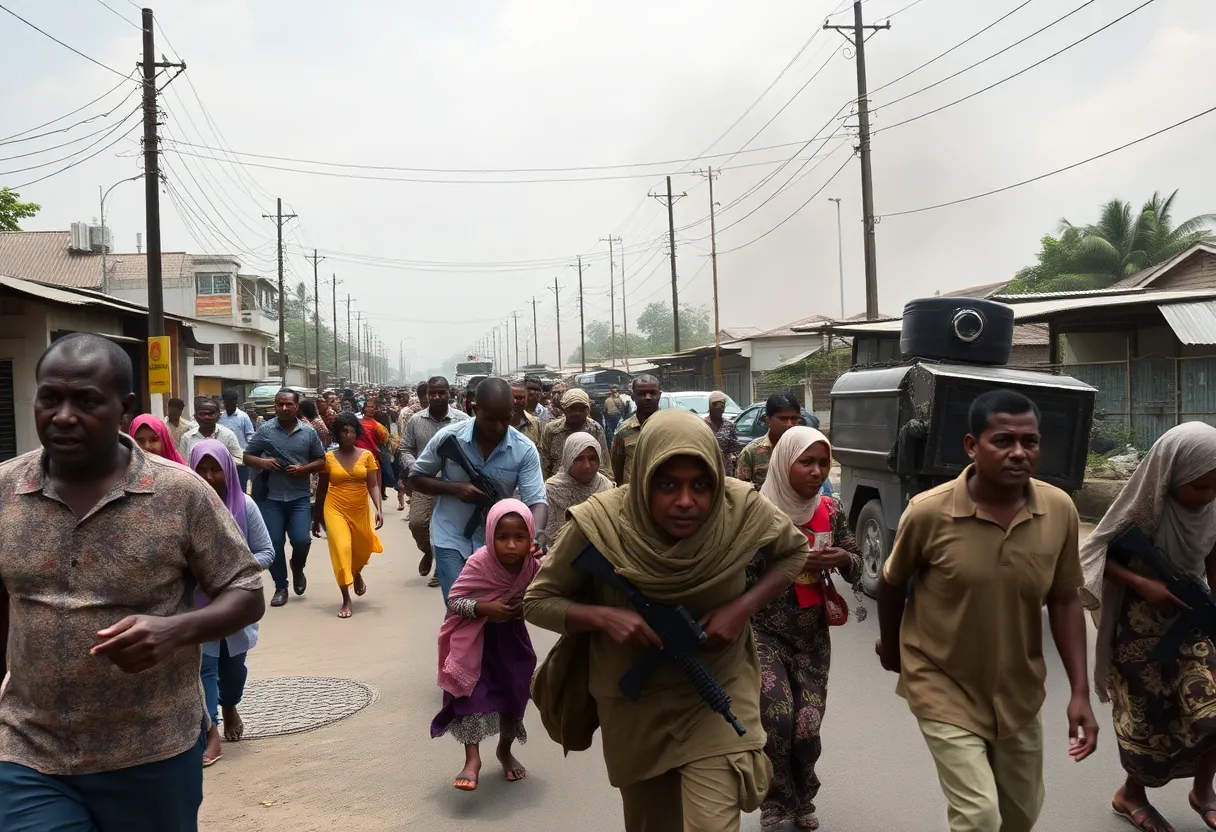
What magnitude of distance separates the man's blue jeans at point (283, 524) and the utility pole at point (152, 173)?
9.99m

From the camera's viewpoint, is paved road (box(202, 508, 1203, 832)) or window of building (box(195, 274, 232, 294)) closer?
paved road (box(202, 508, 1203, 832))

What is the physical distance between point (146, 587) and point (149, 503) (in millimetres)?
190

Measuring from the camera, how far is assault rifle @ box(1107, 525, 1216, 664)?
429 centimetres

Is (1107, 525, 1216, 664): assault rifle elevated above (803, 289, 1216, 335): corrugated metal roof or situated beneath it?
situated beneath

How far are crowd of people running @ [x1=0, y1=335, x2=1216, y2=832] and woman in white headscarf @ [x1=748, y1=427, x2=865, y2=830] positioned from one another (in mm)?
11

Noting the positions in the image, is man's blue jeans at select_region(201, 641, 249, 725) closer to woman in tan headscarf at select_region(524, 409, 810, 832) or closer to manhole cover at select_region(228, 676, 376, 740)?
manhole cover at select_region(228, 676, 376, 740)

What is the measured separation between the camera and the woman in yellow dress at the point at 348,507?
9.77 metres

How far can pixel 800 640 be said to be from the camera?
4570mm

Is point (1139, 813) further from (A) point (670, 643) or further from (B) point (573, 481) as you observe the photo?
(B) point (573, 481)

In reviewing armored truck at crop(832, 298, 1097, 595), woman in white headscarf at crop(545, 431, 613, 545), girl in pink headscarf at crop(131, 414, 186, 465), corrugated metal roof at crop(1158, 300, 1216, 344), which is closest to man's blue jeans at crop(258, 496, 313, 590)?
woman in white headscarf at crop(545, 431, 613, 545)

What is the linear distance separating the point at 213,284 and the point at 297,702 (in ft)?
203

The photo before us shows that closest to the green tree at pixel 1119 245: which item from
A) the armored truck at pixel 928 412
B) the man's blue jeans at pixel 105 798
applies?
the armored truck at pixel 928 412

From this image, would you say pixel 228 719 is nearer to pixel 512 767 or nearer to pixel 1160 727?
pixel 512 767

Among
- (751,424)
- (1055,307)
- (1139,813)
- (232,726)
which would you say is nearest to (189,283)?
(751,424)
